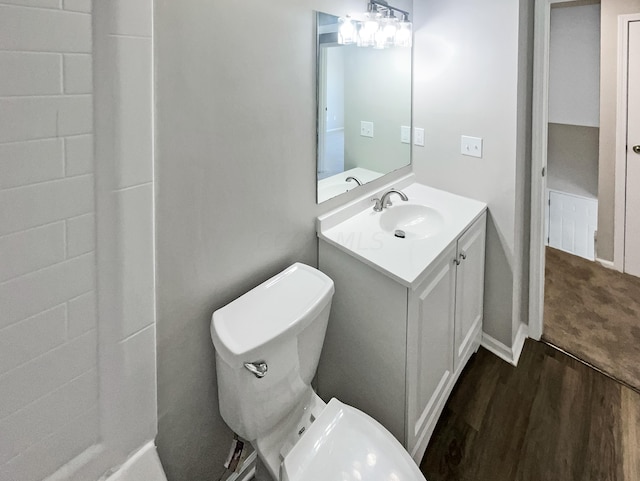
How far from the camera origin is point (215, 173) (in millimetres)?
1294

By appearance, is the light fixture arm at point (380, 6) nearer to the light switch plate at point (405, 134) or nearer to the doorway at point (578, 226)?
the light switch plate at point (405, 134)

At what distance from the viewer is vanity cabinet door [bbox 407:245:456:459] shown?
1.51 metres

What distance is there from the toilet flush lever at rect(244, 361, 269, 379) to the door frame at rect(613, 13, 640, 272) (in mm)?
3267

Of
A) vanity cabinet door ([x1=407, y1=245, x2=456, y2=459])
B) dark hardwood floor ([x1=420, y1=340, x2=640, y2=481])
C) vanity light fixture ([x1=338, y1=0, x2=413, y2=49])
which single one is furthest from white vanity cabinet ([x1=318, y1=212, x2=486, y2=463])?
vanity light fixture ([x1=338, y1=0, x2=413, y2=49])

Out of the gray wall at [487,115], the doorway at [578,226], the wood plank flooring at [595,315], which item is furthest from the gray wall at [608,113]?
the gray wall at [487,115]

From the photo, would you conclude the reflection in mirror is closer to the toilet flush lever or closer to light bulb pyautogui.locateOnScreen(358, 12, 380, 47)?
light bulb pyautogui.locateOnScreen(358, 12, 380, 47)

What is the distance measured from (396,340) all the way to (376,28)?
141 centimetres

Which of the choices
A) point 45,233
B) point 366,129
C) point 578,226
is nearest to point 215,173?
point 45,233

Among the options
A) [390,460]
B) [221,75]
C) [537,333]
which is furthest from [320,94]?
[537,333]

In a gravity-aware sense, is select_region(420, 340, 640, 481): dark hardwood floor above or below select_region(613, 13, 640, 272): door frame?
below

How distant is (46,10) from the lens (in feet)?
2.42

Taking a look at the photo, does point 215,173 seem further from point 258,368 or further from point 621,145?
point 621,145

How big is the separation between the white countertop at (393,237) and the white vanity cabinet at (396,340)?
1.3 inches

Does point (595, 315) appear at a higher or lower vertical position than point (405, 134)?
lower
